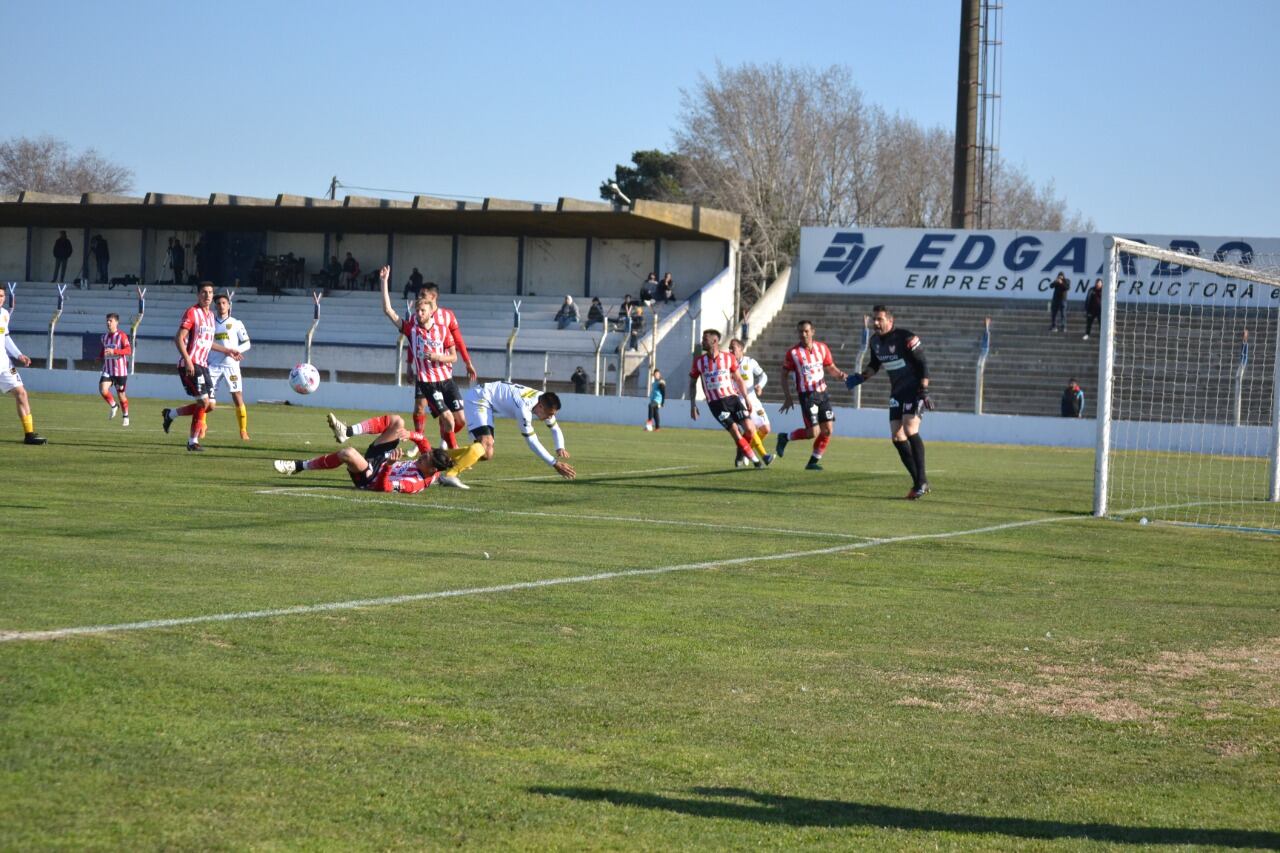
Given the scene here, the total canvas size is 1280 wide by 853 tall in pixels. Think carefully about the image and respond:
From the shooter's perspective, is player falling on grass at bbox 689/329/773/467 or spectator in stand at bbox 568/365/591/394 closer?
player falling on grass at bbox 689/329/773/467

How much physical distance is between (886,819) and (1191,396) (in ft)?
120

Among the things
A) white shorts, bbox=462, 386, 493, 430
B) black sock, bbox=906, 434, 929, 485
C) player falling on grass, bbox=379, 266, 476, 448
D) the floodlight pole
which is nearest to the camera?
white shorts, bbox=462, 386, 493, 430

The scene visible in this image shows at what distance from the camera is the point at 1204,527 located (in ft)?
51.6

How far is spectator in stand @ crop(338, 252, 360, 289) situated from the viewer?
55375 millimetres

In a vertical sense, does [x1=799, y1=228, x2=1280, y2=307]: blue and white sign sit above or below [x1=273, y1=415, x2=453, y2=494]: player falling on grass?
above

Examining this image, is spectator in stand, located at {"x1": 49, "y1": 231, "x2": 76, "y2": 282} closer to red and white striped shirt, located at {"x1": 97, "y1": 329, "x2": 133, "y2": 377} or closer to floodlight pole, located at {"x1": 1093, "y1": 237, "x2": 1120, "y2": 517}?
red and white striped shirt, located at {"x1": 97, "y1": 329, "x2": 133, "y2": 377}

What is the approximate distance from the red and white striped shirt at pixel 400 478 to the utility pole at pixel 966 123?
139 ft

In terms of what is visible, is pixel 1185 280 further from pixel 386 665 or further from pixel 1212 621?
pixel 386 665

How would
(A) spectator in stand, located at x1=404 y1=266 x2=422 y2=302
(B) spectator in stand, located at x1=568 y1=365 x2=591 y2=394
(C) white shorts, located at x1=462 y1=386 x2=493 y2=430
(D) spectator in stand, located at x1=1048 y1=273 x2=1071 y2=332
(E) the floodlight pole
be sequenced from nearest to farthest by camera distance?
(C) white shorts, located at x1=462 y1=386 x2=493 y2=430, (E) the floodlight pole, (B) spectator in stand, located at x1=568 y1=365 x2=591 y2=394, (D) spectator in stand, located at x1=1048 y1=273 x2=1071 y2=332, (A) spectator in stand, located at x1=404 y1=266 x2=422 y2=302

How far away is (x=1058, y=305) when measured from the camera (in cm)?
4588

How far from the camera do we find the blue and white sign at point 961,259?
156 ft

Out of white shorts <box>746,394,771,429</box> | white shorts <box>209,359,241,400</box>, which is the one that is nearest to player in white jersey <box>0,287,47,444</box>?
white shorts <box>209,359,241,400</box>

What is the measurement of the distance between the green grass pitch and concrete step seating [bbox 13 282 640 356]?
3447 cm

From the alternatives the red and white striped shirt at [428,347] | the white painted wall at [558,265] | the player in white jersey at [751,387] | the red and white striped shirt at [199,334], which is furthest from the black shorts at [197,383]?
the white painted wall at [558,265]
